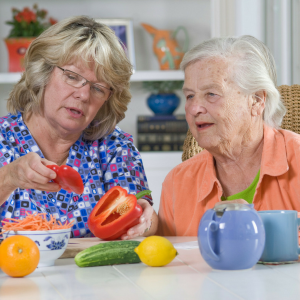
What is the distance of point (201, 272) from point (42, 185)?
18.8 inches

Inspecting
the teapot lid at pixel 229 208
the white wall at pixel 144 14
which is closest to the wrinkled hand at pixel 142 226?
the teapot lid at pixel 229 208

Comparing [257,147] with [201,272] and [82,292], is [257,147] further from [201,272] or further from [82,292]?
[82,292]

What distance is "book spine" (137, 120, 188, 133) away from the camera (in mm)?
3426

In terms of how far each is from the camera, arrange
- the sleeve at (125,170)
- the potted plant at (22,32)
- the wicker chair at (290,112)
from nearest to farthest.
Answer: the sleeve at (125,170)
the wicker chair at (290,112)
the potted plant at (22,32)

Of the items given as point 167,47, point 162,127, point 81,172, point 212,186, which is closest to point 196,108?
point 212,186

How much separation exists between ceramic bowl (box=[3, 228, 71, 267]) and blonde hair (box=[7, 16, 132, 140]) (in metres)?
0.84

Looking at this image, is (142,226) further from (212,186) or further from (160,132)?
(160,132)

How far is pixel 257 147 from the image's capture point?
5.32 ft

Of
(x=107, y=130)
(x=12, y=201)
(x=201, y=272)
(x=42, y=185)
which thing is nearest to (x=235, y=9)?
(x=107, y=130)

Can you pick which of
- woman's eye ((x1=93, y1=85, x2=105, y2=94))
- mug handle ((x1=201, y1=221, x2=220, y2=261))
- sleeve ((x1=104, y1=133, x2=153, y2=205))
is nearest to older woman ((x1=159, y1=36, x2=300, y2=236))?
sleeve ((x1=104, y1=133, x2=153, y2=205))

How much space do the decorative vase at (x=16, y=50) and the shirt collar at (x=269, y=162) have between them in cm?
215

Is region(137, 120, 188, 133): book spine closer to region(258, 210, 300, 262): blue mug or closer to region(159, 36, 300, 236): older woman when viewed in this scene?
region(159, 36, 300, 236): older woman

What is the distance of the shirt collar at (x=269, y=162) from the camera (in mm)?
1505

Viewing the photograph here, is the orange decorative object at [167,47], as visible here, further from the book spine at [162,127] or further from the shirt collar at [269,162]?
the shirt collar at [269,162]
